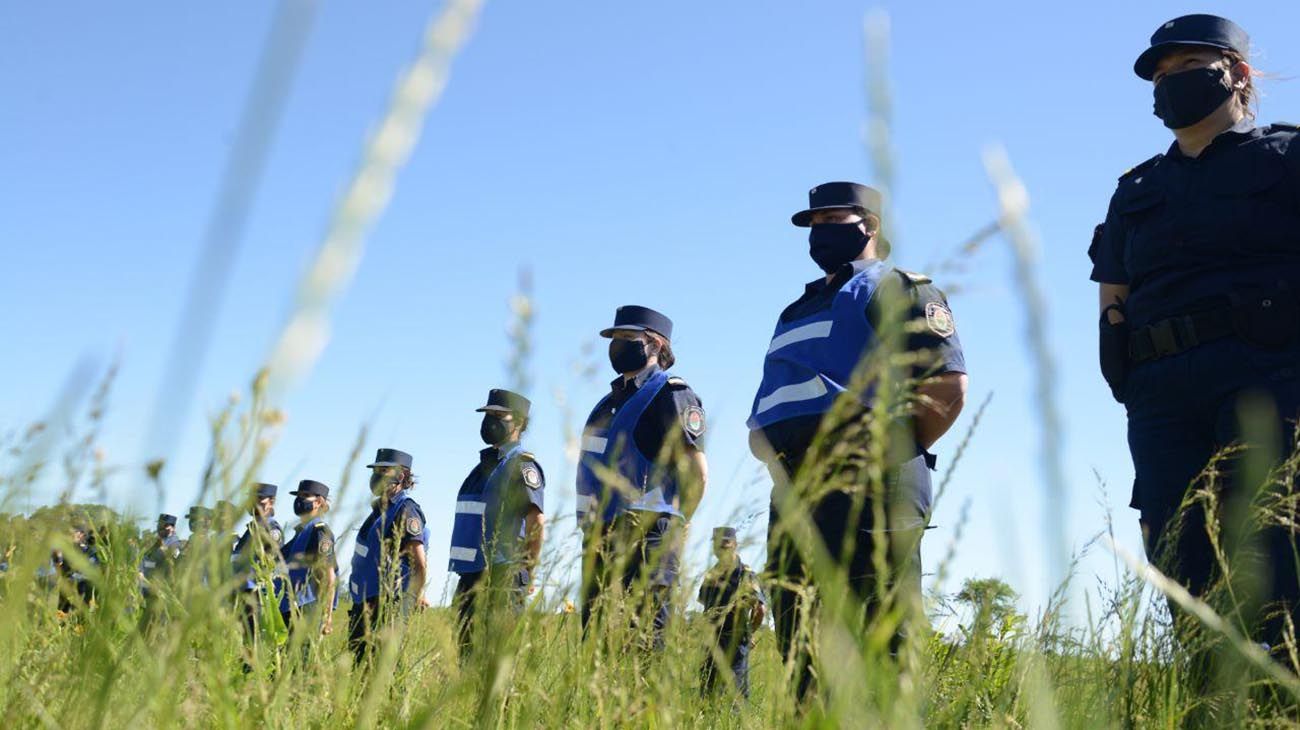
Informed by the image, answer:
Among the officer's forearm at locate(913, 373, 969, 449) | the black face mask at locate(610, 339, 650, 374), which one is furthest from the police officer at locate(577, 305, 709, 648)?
Result: the officer's forearm at locate(913, 373, 969, 449)

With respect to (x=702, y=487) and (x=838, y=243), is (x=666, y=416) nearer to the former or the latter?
(x=702, y=487)

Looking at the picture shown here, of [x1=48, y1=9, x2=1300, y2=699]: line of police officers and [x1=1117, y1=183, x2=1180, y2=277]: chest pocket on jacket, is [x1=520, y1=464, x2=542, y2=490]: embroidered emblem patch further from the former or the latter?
[x1=1117, y1=183, x2=1180, y2=277]: chest pocket on jacket

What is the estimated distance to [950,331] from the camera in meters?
3.18

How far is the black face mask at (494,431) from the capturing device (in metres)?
6.93

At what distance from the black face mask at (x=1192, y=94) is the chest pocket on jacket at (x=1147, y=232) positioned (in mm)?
190

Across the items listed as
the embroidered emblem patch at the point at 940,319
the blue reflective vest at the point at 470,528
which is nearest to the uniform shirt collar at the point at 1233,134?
the embroidered emblem patch at the point at 940,319

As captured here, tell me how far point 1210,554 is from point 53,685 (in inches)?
94.0

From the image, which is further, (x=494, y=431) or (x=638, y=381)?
(x=494, y=431)

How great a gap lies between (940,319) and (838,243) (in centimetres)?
62

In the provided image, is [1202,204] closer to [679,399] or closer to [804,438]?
[804,438]

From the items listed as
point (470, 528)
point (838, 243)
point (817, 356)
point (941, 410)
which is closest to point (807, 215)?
point (838, 243)

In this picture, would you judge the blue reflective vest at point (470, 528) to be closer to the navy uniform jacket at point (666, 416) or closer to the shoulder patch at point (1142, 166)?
the navy uniform jacket at point (666, 416)

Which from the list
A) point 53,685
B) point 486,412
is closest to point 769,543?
point 53,685

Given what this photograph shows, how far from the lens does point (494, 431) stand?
22.9ft
